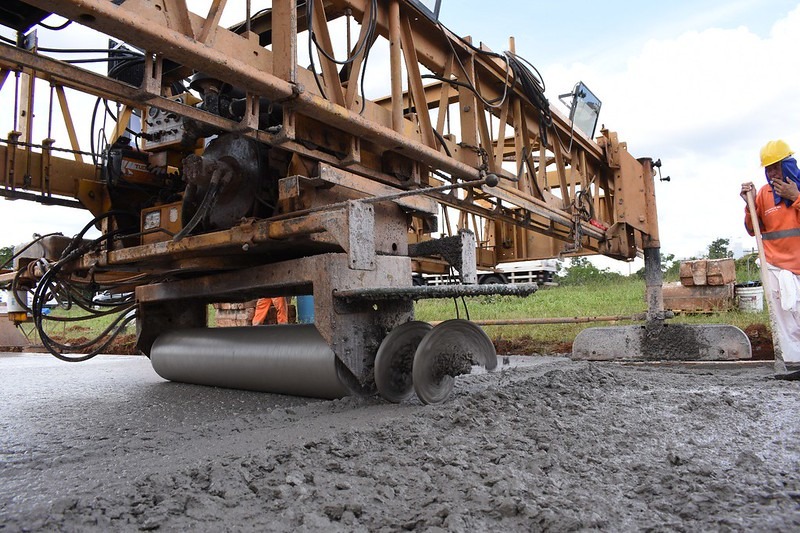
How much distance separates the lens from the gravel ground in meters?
1.57

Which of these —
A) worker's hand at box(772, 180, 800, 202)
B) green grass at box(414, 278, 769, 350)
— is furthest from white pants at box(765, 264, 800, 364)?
green grass at box(414, 278, 769, 350)

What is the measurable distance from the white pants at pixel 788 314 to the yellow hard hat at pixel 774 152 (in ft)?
3.16

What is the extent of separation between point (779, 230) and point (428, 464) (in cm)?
436

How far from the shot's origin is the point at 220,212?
11.6 feet

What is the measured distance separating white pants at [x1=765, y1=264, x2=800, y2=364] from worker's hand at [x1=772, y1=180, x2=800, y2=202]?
24.9 inches

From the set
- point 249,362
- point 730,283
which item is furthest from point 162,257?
point 730,283

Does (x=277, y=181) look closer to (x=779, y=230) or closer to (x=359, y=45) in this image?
(x=359, y=45)

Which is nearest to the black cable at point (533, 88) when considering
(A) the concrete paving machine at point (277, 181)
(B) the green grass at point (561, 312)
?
(A) the concrete paving machine at point (277, 181)

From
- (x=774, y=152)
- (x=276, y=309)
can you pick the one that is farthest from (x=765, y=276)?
(x=276, y=309)

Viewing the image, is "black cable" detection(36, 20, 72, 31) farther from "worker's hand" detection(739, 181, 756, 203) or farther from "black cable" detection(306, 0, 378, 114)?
"worker's hand" detection(739, 181, 756, 203)

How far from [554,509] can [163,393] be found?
344 centimetres

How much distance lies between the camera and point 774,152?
15.7 feet

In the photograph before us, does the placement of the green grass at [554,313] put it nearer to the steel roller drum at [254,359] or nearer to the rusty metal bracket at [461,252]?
the rusty metal bracket at [461,252]

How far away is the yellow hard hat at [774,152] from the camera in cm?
474
